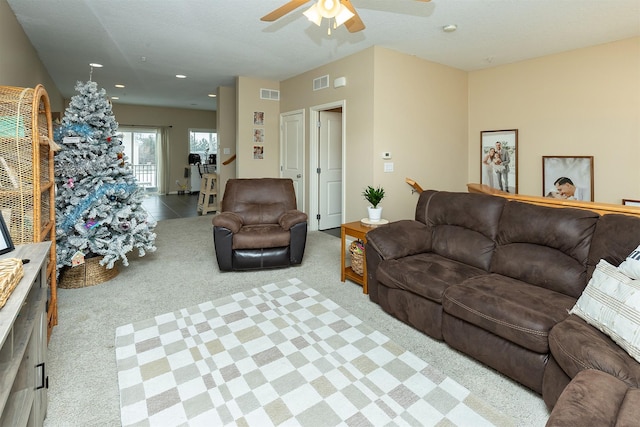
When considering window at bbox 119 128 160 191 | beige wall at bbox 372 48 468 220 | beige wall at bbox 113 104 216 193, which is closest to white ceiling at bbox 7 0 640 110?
beige wall at bbox 372 48 468 220

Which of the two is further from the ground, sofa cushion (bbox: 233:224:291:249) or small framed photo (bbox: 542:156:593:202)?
small framed photo (bbox: 542:156:593:202)

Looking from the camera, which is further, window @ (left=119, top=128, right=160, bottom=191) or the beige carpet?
window @ (left=119, top=128, right=160, bottom=191)

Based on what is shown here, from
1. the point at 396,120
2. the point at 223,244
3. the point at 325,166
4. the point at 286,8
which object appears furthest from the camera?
the point at 325,166

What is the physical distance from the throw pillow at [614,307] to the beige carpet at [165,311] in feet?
1.68

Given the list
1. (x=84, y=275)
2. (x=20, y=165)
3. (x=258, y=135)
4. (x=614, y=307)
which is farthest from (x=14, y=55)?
(x=614, y=307)

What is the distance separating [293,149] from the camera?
235 inches

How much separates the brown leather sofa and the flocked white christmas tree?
2490 millimetres

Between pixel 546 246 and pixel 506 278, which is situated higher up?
pixel 546 246

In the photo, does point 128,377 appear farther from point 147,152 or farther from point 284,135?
point 147,152

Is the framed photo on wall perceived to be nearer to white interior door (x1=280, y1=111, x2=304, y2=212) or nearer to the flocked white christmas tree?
white interior door (x1=280, y1=111, x2=304, y2=212)

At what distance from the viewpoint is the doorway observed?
18.1 ft

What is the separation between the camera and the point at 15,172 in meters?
1.89

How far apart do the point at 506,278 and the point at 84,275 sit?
3.64m

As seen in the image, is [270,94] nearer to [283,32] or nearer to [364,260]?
[283,32]
